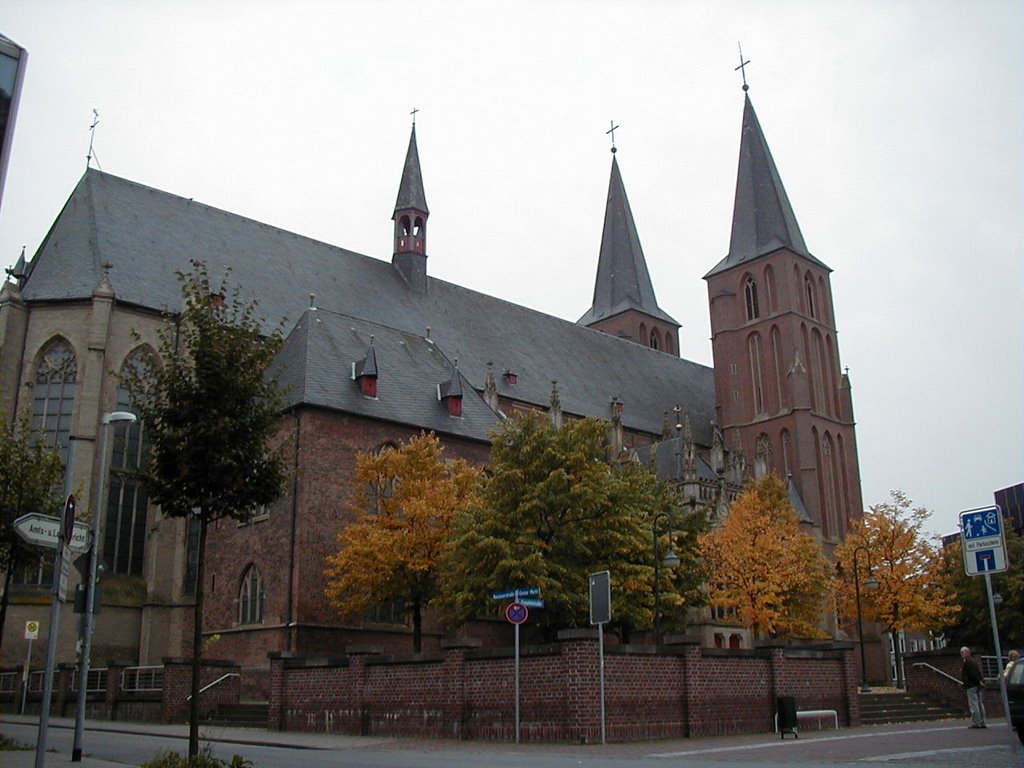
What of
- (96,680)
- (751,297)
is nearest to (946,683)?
(96,680)

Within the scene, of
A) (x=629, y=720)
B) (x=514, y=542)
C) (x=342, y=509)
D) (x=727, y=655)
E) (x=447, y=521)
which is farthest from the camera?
(x=342, y=509)

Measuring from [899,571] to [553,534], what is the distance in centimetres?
2179

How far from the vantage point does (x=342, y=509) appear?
33688 mm

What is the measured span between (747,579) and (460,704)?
19413 mm

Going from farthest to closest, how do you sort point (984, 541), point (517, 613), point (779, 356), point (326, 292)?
point (779, 356), point (326, 292), point (517, 613), point (984, 541)

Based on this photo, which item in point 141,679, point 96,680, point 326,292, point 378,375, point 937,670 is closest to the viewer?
point 937,670

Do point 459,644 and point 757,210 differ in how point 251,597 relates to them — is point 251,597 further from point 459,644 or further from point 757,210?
point 757,210

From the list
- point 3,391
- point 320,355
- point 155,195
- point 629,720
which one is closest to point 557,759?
point 629,720

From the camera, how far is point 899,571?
4341 cm

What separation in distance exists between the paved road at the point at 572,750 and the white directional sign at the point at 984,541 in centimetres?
258

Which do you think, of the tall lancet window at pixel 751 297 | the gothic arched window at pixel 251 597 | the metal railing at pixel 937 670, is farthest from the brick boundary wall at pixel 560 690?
the tall lancet window at pixel 751 297

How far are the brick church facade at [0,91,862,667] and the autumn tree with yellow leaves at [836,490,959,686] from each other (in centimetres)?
652

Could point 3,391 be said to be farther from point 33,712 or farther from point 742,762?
point 742,762

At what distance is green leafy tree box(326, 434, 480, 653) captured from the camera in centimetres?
3012
